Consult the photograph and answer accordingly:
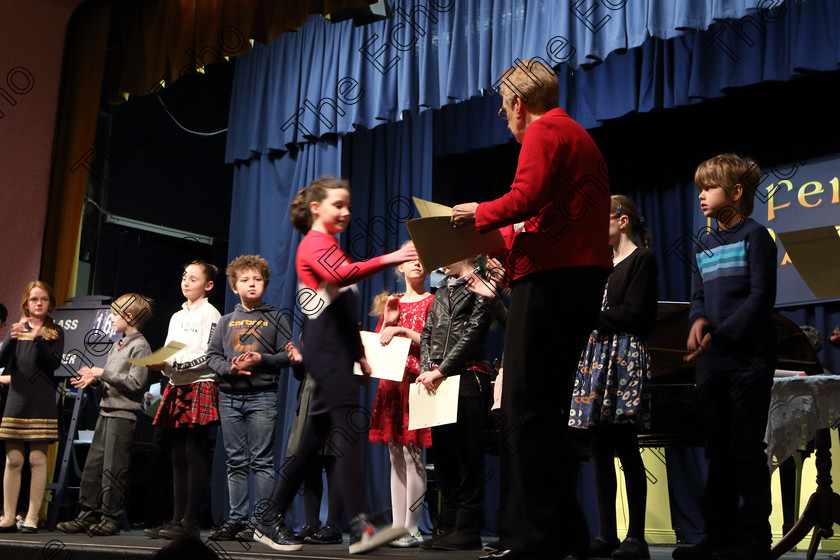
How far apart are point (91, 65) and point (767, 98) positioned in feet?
15.1

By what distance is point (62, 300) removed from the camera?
5395 mm

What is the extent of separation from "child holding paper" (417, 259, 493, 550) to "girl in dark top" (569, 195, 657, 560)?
584 mm

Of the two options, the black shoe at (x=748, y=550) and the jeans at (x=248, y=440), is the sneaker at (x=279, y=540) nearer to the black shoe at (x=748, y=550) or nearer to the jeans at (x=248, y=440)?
the jeans at (x=248, y=440)

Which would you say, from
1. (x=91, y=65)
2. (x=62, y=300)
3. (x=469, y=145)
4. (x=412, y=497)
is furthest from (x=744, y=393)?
(x=91, y=65)

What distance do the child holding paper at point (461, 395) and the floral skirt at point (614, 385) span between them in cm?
59

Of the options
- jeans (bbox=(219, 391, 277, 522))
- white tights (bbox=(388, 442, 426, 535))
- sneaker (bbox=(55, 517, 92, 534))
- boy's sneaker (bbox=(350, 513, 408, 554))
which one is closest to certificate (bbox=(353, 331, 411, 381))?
white tights (bbox=(388, 442, 426, 535))

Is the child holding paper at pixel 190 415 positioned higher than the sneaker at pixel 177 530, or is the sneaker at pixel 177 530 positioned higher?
the child holding paper at pixel 190 415

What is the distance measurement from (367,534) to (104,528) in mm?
2147

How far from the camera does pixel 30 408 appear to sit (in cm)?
416

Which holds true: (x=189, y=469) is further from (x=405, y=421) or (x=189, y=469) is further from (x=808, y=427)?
(x=808, y=427)

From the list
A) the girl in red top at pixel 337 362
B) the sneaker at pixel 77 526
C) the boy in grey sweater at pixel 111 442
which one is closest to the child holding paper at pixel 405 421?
the girl in red top at pixel 337 362

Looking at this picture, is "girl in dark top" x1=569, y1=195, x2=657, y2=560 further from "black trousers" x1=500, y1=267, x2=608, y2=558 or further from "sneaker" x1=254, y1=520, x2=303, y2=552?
"sneaker" x1=254, y1=520, x2=303, y2=552

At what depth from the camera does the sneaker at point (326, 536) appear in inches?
153

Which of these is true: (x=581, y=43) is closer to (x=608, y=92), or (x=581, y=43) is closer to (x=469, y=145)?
(x=608, y=92)
